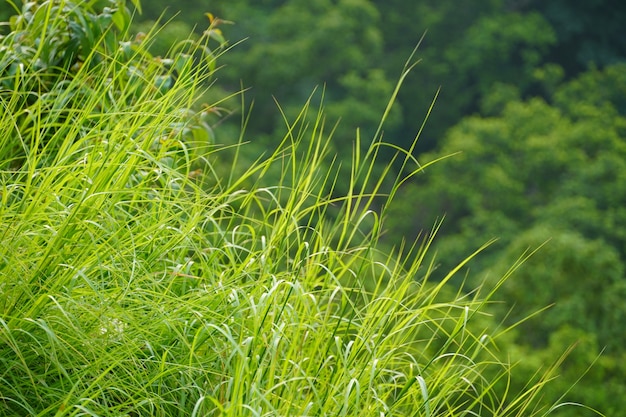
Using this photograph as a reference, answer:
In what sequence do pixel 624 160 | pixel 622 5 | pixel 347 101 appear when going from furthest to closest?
pixel 622 5 < pixel 347 101 < pixel 624 160

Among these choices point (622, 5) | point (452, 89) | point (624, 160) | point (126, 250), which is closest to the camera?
point (126, 250)

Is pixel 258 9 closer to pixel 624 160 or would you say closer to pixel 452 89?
pixel 452 89

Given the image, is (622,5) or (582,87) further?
(622,5)

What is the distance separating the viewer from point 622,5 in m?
25.9

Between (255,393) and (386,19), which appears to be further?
(386,19)

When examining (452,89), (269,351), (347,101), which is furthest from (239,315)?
(452,89)

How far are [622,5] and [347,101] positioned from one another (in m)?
10.2

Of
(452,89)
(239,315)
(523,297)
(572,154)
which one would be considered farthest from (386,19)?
(239,315)

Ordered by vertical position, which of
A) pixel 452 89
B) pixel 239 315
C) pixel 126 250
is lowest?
pixel 452 89

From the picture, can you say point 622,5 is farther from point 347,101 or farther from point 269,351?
point 269,351

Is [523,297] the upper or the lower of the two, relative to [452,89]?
upper

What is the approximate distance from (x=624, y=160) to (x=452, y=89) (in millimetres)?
7657

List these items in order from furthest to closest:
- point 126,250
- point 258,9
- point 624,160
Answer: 1. point 258,9
2. point 624,160
3. point 126,250

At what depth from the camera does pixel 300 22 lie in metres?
21.1
